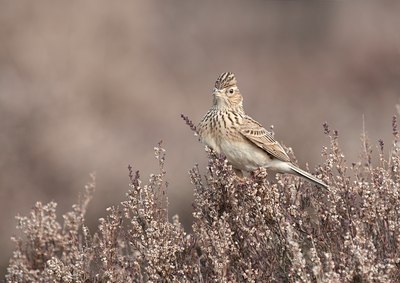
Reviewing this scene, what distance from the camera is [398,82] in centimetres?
1583

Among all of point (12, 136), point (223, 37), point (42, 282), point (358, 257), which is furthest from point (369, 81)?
point (358, 257)

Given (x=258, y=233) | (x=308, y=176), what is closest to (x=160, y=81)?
(x=308, y=176)

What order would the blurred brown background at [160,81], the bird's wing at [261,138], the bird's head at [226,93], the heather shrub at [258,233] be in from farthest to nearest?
the blurred brown background at [160,81]
the bird's head at [226,93]
the bird's wing at [261,138]
the heather shrub at [258,233]

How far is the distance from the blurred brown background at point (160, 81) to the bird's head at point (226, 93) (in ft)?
11.6

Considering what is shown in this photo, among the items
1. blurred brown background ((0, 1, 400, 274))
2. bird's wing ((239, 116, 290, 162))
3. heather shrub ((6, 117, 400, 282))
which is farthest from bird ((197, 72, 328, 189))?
blurred brown background ((0, 1, 400, 274))

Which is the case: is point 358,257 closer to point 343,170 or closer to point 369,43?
point 343,170

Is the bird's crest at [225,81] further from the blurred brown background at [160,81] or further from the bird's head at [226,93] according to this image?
the blurred brown background at [160,81]

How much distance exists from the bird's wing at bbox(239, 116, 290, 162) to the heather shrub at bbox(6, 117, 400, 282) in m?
0.65

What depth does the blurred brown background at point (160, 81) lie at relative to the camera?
13.1 meters

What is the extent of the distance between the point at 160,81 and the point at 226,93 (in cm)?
909

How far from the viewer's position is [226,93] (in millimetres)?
7141

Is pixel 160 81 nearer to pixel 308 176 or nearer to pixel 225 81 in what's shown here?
pixel 225 81

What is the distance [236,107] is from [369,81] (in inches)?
392

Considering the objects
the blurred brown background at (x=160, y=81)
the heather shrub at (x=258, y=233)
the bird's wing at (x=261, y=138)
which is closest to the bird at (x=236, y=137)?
the bird's wing at (x=261, y=138)
